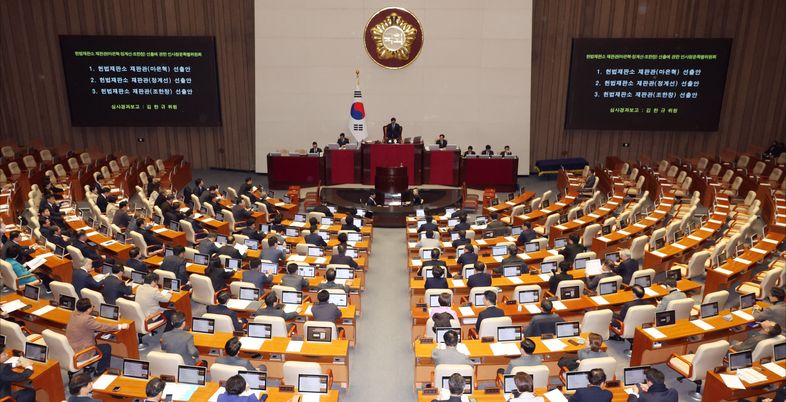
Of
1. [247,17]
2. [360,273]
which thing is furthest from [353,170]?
[360,273]

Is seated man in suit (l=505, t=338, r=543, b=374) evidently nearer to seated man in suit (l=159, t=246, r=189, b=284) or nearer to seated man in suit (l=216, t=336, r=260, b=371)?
seated man in suit (l=216, t=336, r=260, b=371)

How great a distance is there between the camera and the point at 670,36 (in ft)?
75.4

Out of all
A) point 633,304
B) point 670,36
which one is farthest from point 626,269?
point 670,36

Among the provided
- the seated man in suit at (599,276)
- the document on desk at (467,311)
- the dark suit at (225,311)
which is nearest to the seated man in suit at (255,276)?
the dark suit at (225,311)

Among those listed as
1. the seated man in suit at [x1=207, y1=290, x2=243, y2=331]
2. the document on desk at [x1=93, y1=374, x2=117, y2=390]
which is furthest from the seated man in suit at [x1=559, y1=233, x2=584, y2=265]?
the document on desk at [x1=93, y1=374, x2=117, y2=390]

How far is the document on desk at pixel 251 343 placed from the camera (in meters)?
8.41

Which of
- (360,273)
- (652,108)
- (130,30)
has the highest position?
(130,30)

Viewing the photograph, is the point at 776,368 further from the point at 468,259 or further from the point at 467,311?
the point at 468,259

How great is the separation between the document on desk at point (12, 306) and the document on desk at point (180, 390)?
365 cm

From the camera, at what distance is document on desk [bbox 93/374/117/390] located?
24.5 feet

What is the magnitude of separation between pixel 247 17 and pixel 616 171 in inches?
613

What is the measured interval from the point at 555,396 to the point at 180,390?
472cm

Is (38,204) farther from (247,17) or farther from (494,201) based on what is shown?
(494,201)

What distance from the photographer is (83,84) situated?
A: 22891 mm
